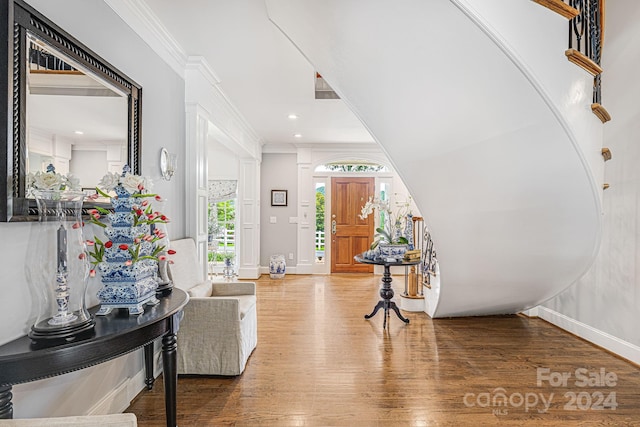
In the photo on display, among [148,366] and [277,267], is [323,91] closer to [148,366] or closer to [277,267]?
[148,366]

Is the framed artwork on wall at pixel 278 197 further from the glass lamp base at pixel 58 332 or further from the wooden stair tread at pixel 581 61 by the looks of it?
the glass lamp base at pixel 58 332

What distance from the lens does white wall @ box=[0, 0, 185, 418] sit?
4.96ft

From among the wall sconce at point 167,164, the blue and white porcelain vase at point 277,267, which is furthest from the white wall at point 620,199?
A: the blue and white porcelain vase at point 277,267

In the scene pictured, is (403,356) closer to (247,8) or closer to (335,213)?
(247,8)

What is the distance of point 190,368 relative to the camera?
2641 mm

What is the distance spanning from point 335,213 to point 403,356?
4377mm

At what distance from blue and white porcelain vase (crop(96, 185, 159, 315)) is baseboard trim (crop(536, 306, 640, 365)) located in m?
3.65

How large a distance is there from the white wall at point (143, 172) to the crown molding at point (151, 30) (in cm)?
5

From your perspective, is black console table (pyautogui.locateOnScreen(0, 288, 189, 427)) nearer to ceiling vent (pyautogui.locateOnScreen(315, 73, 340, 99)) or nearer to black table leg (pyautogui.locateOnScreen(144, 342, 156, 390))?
black table leg (pyautogui.locateOnScreen(144, 342, 156, 390))

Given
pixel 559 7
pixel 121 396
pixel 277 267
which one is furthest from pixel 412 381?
pixel 277 267

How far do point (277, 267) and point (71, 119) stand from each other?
5.10 m

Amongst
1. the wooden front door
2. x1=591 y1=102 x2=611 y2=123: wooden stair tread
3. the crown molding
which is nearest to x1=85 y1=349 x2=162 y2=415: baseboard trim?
the crown molding

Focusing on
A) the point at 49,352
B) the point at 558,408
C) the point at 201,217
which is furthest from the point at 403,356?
the point at 49,352

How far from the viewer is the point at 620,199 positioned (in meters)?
3.09
